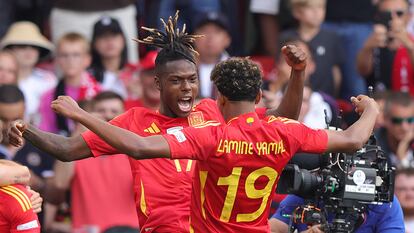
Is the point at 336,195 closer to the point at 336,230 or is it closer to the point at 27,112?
the point at 336,230

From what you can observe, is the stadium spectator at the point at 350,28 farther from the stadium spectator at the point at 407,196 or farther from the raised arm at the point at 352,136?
the raised arm at the point at 352,136

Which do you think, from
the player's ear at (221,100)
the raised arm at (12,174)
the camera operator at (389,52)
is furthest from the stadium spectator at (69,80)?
the player's ear at (221,100)

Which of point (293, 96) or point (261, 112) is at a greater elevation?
point (293, 96)

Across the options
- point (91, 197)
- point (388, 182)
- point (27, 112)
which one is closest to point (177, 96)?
point (388, 182)

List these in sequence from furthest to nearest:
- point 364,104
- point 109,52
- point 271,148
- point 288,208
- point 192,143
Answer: point 109,52, point 288,208, point 364,104, point 271,148, point 192,143

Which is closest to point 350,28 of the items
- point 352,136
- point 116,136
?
point 352,136

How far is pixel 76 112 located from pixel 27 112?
5.58 m

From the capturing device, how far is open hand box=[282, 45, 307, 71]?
26.6 feet

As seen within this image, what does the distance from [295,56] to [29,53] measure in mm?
5725

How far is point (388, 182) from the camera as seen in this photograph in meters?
8.10

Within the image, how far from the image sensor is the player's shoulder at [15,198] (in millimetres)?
8039

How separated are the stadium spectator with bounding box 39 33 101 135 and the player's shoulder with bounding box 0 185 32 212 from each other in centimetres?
422

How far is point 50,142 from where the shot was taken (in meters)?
7.68

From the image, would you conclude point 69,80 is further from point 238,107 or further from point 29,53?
point 238,107
